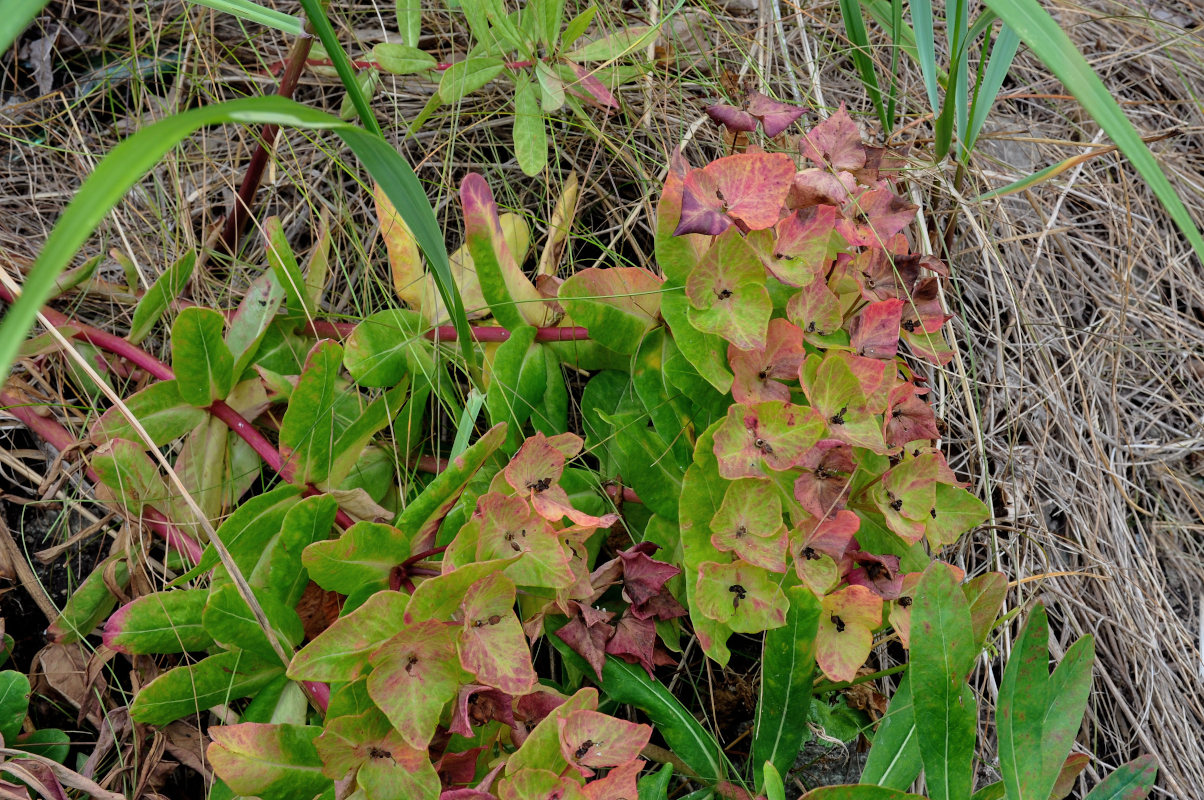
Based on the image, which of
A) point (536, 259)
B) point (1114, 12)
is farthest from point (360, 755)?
point (1114, 12)

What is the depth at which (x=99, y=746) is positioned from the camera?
35.0 inches

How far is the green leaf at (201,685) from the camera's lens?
76cm

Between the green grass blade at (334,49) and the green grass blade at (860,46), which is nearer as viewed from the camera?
the green grass blade at (334,49)

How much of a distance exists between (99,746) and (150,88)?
0.98 meters

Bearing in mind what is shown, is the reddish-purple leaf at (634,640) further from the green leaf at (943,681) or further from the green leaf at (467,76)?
the green leaf at (467,76)

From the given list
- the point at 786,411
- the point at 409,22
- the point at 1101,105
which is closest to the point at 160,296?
the point at 409,22

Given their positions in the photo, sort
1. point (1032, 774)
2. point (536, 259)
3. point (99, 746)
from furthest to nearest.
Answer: point (536, 259) → point (99, 746) → point (1032, 774)

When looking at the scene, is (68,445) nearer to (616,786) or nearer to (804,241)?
(616,786)

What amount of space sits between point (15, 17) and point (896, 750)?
900 mm

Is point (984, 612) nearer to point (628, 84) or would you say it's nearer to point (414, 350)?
point (414, 350)

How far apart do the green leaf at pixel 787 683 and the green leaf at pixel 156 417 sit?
64cm

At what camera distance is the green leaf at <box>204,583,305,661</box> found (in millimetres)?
730

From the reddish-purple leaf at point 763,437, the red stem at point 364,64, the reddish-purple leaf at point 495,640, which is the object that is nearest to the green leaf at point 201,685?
the reddish-purple leaf at point 495,640

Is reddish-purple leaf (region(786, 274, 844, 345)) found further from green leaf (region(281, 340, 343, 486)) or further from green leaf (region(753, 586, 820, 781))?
green leaf (region(281, 340, 343, 486))
